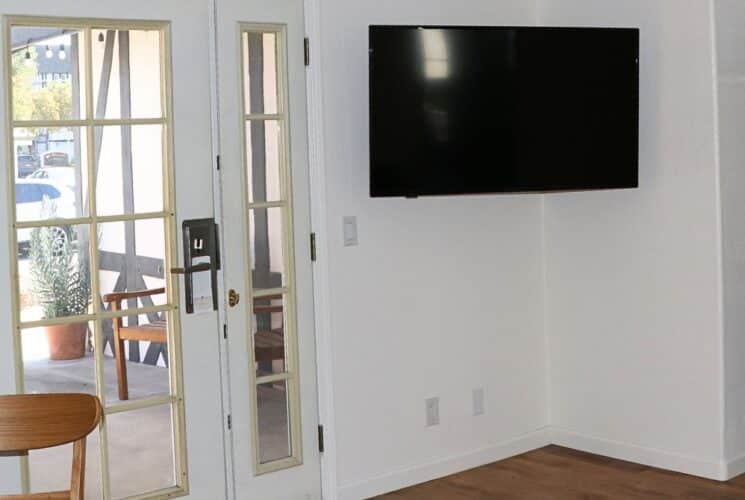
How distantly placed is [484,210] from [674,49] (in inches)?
42.3

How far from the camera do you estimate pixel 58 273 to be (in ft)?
12.1

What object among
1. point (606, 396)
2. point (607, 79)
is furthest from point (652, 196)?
point (606, 396)

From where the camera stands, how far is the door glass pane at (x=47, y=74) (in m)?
3.60

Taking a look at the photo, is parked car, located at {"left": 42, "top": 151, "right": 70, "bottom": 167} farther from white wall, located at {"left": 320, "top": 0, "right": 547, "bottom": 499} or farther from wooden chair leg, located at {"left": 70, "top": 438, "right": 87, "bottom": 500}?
wooden chair leg, located at {"left": 70, "top": 438, "right": 87, "bottom": 500}

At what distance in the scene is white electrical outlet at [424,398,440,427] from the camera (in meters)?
4.74

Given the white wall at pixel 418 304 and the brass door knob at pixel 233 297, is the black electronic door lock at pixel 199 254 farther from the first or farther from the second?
the white wall at pixel 418 304

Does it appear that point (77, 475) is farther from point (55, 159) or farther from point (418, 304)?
point (418, 304)

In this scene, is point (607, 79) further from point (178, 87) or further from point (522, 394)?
point (178, 87)

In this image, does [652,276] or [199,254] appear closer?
[199,254]

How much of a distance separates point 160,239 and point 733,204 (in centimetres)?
240

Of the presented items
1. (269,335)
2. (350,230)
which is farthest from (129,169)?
(350,230)

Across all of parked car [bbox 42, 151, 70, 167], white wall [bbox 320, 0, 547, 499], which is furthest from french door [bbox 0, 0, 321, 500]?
white wall [bbox 320, 0, 547, 499]

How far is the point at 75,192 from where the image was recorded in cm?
373

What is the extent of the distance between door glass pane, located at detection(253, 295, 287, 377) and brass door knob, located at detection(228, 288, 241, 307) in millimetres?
91
